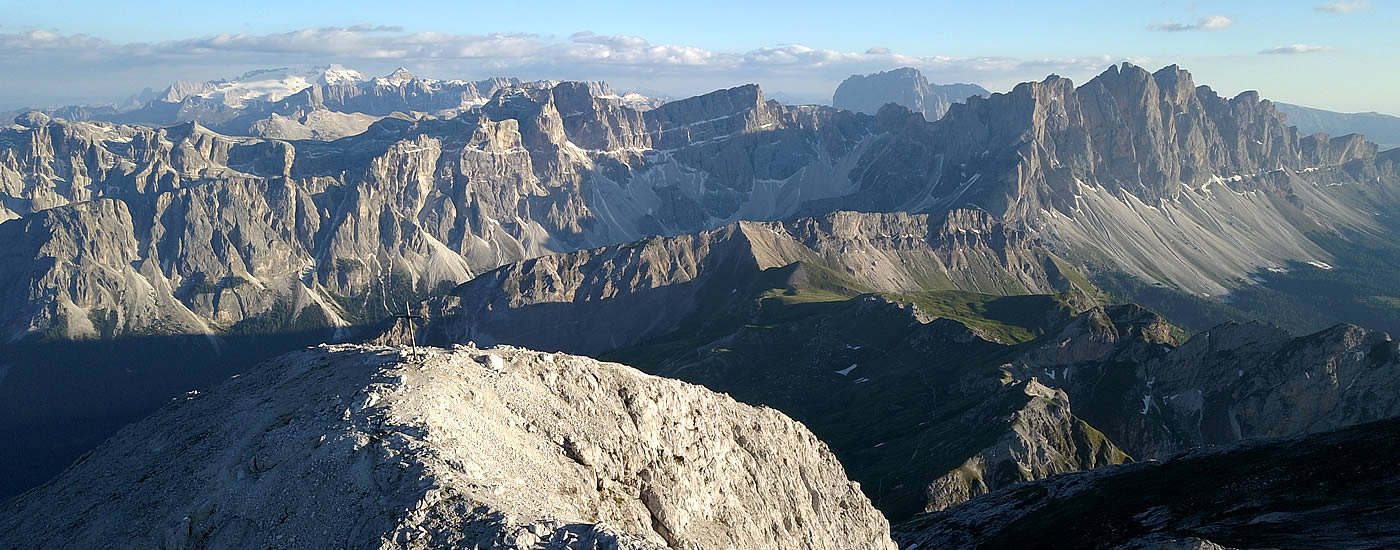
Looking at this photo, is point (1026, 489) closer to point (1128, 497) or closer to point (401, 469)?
point (1128, 497)

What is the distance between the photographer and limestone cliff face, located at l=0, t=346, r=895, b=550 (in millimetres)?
39656

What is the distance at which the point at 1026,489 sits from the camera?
107m

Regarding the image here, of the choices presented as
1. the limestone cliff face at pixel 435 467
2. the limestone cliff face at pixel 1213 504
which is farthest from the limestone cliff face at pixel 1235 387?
the limestone cliff face at pixel 435 467

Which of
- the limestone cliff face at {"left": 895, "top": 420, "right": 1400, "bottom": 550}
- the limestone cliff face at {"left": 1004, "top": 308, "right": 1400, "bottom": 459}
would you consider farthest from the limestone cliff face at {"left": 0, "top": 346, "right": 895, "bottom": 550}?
the limestone cliff face at {"left": 1004, "top": 308, "right": 1400, "bottom": 459}

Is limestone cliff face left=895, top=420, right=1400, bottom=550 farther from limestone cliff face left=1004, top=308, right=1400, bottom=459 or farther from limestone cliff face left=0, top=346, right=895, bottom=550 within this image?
limestone cliff face left=1004, top=308, right=1400, bottom=459

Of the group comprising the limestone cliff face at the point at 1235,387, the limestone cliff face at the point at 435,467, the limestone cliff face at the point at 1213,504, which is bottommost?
the limestone cliff face at the point at 1235,387

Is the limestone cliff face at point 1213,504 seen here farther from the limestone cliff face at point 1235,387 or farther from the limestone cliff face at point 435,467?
the limestone cliff face at point 1235,387

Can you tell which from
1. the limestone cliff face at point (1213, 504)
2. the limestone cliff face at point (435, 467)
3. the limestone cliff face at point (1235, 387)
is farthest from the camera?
the limestone cliff face at point (1235, 387)

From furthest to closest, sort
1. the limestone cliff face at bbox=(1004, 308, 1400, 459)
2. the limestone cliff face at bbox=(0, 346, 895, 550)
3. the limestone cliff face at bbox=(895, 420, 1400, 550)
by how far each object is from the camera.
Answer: the limestone cliff face at bbox=(1004, 308, 1400, 459), the limestone cliff face at bbox=(895, 420, 1400, 550), the limestone cliff face at bbox=(0, 346, 895, 550)

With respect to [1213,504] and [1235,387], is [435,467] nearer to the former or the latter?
[1213,504]

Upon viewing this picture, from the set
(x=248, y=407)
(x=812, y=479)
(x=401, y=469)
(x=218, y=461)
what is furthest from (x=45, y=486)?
(x=812, y=479)

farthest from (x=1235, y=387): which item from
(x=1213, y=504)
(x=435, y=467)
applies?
(x=435, y=467)

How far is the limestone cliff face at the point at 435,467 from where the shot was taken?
39.7 meters

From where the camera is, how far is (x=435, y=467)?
134ft
